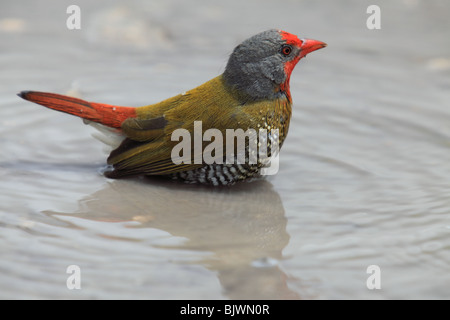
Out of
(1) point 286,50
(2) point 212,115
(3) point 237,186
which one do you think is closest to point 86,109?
(2) point 212,115

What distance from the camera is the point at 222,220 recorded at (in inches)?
149

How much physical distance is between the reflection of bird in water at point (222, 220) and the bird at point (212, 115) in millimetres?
135

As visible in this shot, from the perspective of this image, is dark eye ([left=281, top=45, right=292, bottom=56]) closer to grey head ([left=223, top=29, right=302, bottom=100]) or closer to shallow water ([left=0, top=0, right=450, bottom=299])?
grey head ([left=223, top=29, right=302, bottom=100])

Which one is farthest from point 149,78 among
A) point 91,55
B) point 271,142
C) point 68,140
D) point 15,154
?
point 271,142

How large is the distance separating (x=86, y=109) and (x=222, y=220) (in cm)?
114

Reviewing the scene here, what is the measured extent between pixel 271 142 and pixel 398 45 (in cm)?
300

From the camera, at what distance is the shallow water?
3.18 metres

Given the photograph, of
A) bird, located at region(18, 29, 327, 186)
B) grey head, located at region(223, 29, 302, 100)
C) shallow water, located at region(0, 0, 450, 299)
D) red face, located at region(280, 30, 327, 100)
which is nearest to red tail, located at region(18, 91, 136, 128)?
bird, located at region(18, 29, 327, 186)

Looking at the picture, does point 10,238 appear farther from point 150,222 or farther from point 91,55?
point 91,55

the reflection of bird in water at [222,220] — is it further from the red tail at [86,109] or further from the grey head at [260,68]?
the grey head at [260,68]

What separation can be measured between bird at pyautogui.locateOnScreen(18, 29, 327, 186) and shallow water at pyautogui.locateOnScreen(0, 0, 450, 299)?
17cm

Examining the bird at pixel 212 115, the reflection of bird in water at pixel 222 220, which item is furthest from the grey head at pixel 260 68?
the reflection of bird in water at pixel 222 220

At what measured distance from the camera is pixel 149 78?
5.75m

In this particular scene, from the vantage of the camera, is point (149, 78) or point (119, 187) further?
point (149, 78)
